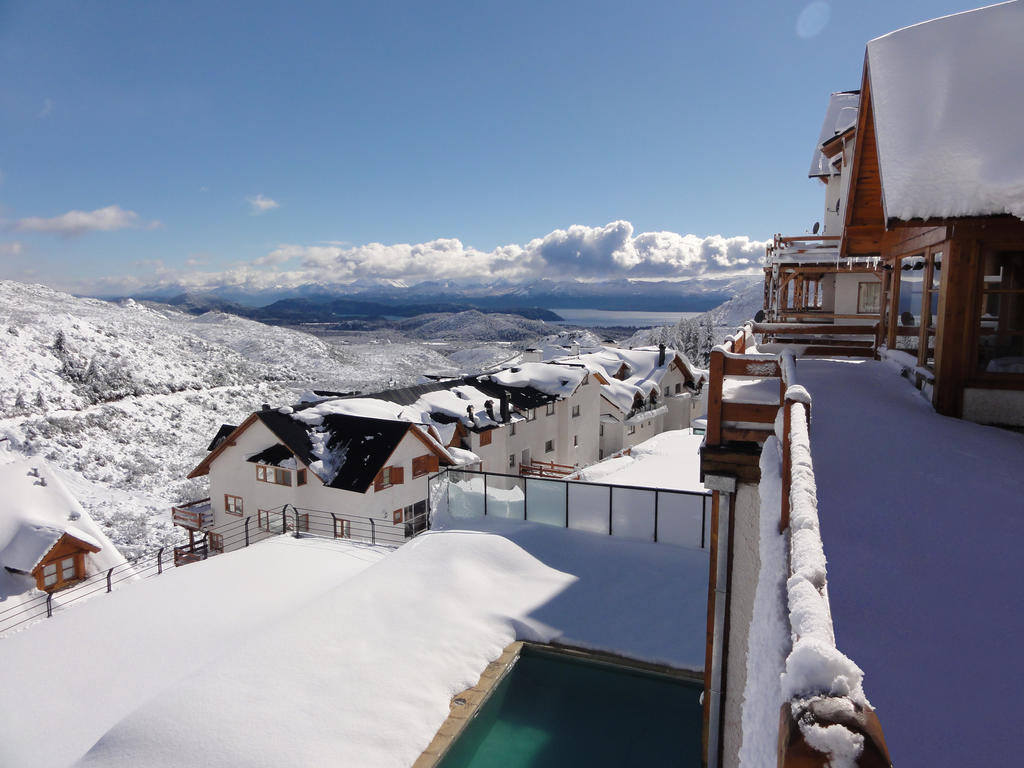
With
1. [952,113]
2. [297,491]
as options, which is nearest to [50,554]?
[297,491]

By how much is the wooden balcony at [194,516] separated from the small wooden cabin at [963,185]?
90.5 ft

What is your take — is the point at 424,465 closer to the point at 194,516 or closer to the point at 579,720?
the point at 194,516

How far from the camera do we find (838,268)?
19469 mm

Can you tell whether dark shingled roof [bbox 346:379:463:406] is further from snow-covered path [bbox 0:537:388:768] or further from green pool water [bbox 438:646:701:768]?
green pool water [bbox 438:646:701:768]

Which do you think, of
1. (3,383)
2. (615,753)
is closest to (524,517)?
(615,753)

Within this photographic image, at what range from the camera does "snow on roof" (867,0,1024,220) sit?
605 cm

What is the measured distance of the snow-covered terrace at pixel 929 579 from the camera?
224 cm

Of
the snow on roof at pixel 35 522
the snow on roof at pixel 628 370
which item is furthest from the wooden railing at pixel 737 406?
the snow on roof at pixel 628 370

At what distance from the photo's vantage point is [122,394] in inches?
2606

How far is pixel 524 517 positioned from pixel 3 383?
67.5 metres

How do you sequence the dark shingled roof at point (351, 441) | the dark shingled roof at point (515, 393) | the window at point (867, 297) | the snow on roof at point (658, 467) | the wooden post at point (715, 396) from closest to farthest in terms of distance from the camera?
the wooden post at point (715, 396) → the snow on roof at point (658, 467) → the window at point (867, 297) → the dark shingled roof at point (351, 441) → the dark shingled roof at point (515, 393)

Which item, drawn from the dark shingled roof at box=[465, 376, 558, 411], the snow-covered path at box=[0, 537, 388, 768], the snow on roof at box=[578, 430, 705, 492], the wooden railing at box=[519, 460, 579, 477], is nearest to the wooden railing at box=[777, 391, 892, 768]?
the snow-covered path at box=[0, 537, 388, 768]

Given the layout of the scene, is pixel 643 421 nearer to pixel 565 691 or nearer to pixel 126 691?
pixel 565 691

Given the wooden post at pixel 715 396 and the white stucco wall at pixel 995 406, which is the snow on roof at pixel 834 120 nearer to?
the white stucco wall at pixel 995 406
